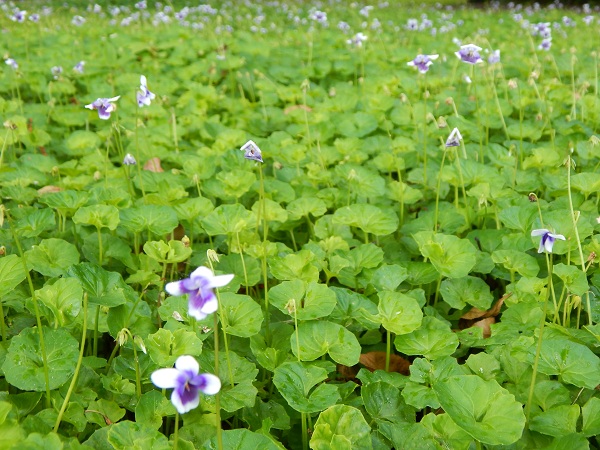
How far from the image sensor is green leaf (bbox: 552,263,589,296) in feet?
6.09

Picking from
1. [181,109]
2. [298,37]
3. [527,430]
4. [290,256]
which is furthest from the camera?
[298,37]

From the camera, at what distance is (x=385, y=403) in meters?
1.58

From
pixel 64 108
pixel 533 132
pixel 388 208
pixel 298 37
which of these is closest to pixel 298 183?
pixel 388 208

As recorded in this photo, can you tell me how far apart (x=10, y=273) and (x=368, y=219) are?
123cm

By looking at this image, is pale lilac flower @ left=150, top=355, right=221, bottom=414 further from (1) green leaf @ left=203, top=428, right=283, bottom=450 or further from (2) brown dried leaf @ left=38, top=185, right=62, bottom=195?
(2) brown dried leaf @ left=38, top=185, right=62, bottom=195

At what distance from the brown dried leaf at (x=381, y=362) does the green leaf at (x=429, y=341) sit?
0.09 m

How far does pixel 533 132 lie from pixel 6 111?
3009 millimetres

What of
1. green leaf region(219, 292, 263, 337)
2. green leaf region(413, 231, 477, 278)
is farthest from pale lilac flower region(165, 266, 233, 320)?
green leaf region(413, 231, 477, 278)

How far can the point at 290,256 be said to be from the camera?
1999 mm

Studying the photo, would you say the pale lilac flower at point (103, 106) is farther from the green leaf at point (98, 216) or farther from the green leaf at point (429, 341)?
the green leaf at point (429, 341)

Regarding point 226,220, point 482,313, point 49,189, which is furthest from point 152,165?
point 482,313

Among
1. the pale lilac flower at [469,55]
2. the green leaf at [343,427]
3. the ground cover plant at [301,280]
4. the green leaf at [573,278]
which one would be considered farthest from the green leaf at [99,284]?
the pale lilac flower at [469,55]

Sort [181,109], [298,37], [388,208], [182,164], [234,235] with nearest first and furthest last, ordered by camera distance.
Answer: [234,235] → [388,208] → [182,164] → [181,109] → [298,37]

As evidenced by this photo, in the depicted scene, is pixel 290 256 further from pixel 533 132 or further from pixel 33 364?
pixel 533 132
